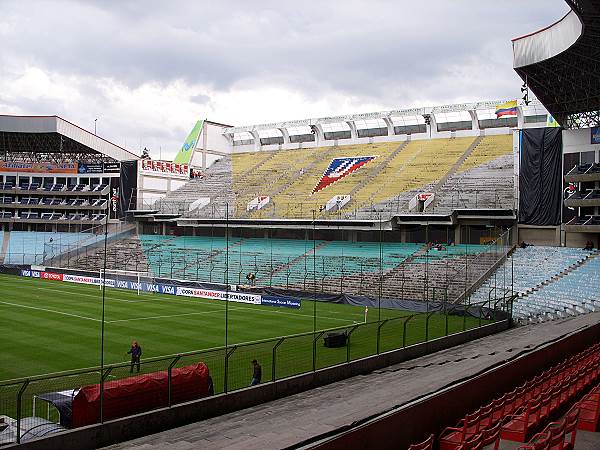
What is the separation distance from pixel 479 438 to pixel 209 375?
9.02 metres

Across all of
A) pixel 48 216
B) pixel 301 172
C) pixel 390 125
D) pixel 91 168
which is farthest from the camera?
pixel 91 168

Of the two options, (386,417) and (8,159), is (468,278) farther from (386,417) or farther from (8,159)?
(8,159)

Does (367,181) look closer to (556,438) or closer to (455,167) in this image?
(455,167)

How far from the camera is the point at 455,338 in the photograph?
25.5 metres

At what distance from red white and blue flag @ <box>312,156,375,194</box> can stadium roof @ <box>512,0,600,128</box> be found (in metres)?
25.7

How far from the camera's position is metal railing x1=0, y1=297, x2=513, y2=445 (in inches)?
504

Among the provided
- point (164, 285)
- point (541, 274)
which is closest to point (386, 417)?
point (541, 274)

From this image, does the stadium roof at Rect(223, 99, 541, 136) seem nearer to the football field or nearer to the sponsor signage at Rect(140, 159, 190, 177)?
the sponsor signage at Rect(140, 159, 190, 177)

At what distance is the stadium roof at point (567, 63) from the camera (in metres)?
28.2

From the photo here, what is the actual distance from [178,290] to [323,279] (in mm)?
10590

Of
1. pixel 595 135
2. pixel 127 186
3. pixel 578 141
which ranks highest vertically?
pixel 595 135

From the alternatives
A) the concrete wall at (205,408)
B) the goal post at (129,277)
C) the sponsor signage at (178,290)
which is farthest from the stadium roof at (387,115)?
the concrete wall at (205,408)

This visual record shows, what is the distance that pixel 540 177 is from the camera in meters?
46.9

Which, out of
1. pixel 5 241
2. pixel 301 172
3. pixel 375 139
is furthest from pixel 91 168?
pixel 375 139
